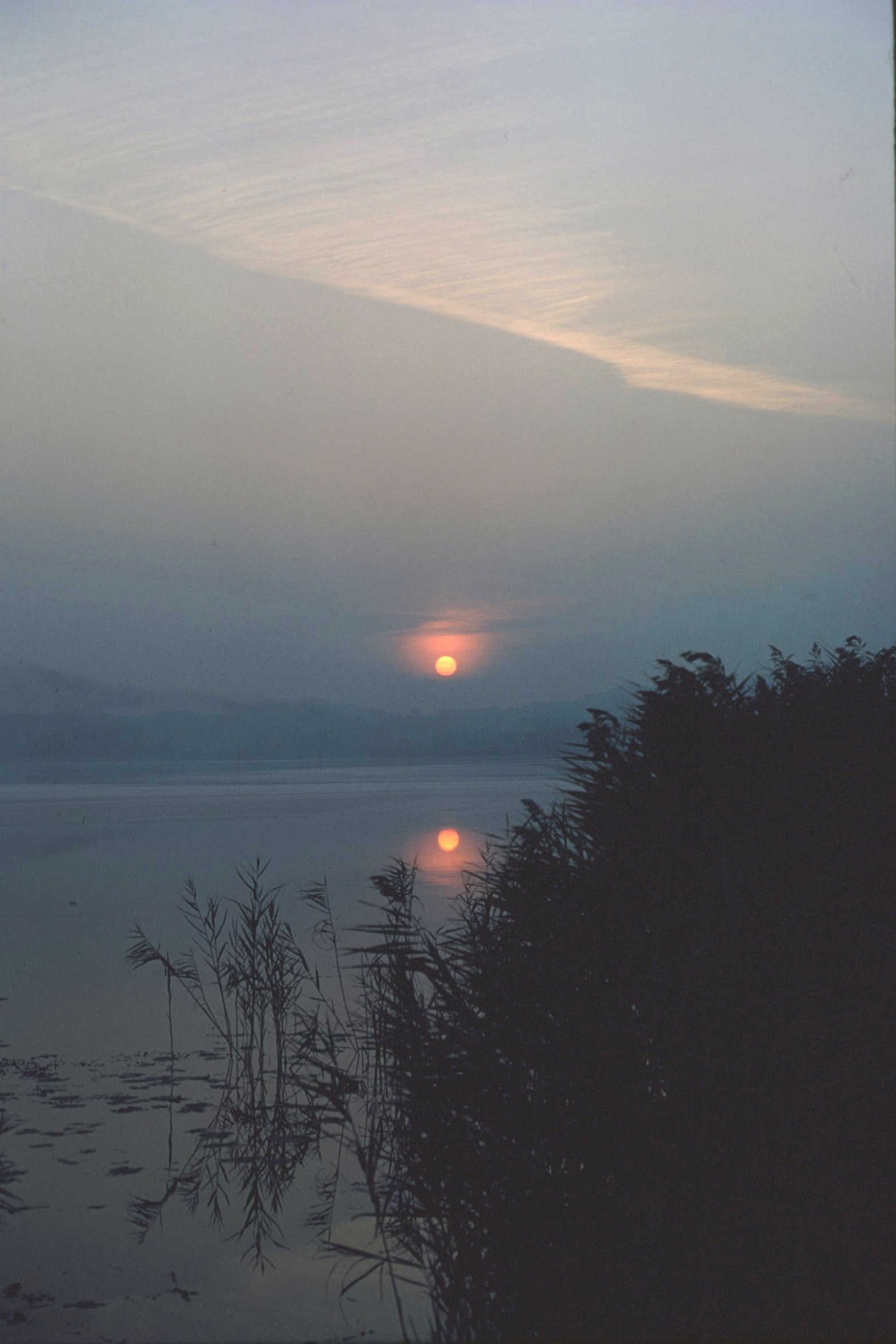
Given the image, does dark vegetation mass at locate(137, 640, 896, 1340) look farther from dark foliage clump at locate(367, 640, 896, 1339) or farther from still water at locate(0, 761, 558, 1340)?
still water at locate(0, 761, 558, 1340)

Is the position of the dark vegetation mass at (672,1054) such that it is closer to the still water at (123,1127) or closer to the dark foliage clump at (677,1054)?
the dark foliage clump at (677,1054)

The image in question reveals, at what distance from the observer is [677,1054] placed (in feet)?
28.7

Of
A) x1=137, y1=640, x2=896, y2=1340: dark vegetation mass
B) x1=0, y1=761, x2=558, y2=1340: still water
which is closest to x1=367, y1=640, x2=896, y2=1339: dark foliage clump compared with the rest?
x1=137, y1=640, x2=896, y2=1340: dark vegetation mass

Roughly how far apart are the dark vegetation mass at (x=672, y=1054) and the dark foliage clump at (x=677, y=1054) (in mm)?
20

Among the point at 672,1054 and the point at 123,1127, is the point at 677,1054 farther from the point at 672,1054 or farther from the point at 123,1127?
the point at 123,1127

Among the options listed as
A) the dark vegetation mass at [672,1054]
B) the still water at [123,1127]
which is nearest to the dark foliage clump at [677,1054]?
the dark vegetation mass at [672,1054]

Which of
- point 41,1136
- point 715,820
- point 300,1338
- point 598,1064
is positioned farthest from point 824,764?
point 41,1136

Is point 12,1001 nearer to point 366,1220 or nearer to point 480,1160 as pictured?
point 366,1220

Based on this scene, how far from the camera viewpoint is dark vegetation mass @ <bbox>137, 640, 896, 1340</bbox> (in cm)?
750

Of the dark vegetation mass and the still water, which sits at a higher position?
the dark vegetation mass

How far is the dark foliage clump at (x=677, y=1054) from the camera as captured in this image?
24.6 ft

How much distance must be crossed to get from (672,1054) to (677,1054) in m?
0.06

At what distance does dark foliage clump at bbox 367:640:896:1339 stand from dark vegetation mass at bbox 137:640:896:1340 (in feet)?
0.07

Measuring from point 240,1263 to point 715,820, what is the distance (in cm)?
645
